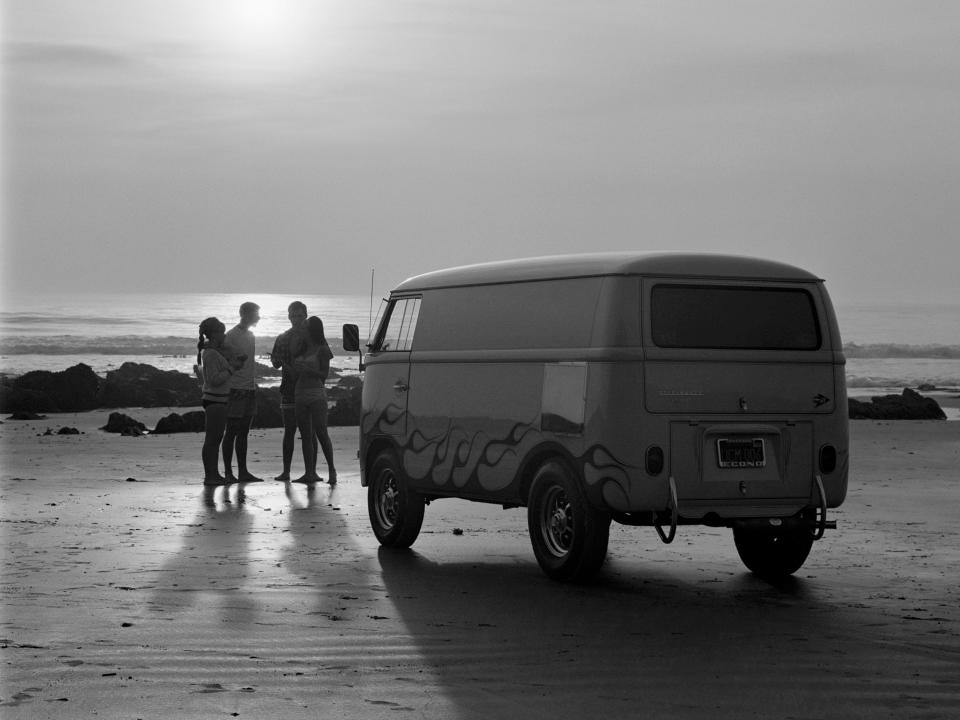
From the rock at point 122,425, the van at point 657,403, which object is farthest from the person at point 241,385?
the rock at point 122,425

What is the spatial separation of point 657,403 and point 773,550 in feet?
6.04

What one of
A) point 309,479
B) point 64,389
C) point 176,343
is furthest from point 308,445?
point 176,343

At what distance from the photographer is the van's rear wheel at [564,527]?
434 inches

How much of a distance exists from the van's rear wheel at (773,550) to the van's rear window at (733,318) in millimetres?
1366

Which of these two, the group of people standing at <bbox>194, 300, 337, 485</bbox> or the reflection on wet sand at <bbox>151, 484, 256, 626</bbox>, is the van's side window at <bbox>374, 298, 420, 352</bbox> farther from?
the group of people standing at <bbox>194, 300, 337, 485</bbox>

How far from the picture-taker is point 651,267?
10992 millimetres

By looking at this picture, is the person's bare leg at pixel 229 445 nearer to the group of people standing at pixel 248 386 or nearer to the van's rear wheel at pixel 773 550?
the group of people standing at pixel 248 386

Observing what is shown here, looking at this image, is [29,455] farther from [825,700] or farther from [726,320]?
[825,700]

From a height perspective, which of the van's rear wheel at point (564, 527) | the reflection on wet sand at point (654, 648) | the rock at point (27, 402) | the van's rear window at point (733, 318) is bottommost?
the rock at point (27, 402)

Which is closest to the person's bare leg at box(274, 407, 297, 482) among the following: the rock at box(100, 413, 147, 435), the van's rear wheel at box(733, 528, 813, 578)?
the van's rear wheel at box(733, 528, 813, 578)

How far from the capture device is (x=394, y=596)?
10523 mm

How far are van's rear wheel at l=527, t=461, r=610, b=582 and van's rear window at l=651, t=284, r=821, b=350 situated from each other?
124 centimetres

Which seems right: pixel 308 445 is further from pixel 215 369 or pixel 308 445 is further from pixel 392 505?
pixel 392 505

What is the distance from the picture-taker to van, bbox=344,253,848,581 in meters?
10.8
